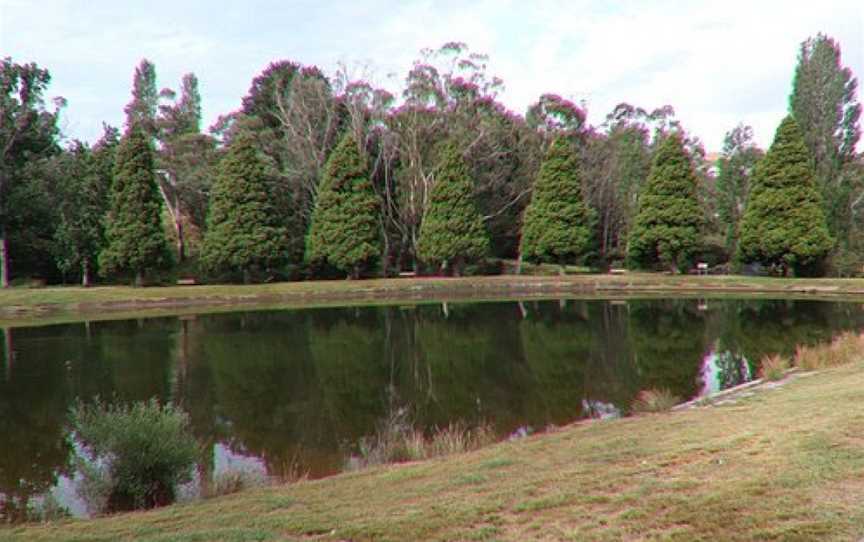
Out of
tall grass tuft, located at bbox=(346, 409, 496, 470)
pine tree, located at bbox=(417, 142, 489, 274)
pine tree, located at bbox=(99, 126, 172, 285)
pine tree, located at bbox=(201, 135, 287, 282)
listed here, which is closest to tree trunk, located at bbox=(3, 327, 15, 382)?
tall grass tuft, located at bbox=(346, 409, 496, 470)

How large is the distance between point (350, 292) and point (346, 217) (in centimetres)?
762

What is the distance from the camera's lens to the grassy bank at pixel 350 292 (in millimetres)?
30812

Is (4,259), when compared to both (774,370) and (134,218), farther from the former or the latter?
(774,370)

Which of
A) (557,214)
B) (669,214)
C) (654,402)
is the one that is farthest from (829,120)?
(654,402)

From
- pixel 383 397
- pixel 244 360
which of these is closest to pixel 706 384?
pixel 383 397

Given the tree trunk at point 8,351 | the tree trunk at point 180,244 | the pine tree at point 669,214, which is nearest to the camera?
the tree trunk at point 8,351

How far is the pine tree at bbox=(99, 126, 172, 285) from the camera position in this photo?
3809 centimetres

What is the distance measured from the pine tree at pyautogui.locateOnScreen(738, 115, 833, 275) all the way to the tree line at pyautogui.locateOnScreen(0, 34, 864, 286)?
0.12m

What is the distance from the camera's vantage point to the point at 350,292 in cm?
3691

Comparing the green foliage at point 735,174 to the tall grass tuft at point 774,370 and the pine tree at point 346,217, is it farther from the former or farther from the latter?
the tall grass tuft at point 774,370

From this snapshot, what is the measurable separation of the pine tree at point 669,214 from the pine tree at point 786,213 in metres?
3.59

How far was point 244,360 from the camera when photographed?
16.1 meters

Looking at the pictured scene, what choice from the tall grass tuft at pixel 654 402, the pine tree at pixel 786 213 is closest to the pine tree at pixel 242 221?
the pine tree at pixel 786 213

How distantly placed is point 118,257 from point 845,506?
132ft
